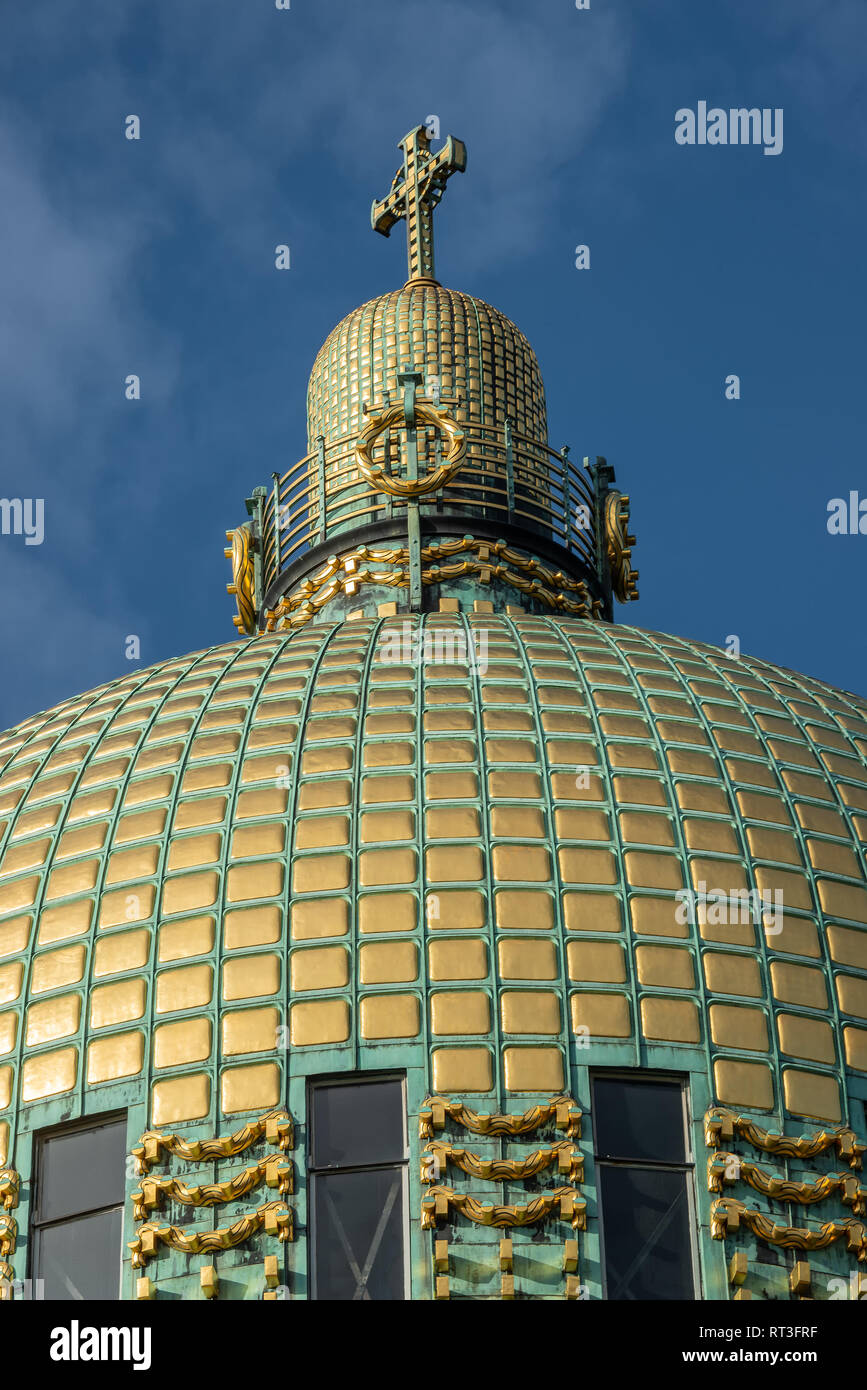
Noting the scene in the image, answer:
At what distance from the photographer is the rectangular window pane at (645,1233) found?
35781mm

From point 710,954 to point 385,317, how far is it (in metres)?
19.3

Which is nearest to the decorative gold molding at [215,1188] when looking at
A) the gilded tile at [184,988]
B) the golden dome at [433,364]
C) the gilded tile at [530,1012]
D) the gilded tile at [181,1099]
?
the gilded tile at [181,1099]

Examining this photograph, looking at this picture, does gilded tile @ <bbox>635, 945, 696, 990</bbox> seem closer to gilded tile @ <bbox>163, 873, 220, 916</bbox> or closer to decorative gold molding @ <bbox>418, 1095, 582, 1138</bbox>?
decorative gold molding @ <bbox>418, 1095, 582, 1138</bbox>

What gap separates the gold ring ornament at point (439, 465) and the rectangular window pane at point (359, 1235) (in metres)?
14.3

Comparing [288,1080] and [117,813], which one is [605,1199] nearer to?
[288,1080]

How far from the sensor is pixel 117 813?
133 feet

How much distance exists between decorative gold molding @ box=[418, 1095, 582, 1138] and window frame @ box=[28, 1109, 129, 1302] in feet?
10.6

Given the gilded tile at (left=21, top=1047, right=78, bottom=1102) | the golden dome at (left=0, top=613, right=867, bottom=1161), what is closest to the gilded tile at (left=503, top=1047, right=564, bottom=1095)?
the golden dome at (left=0, top=613, right=867, bottom=1161)

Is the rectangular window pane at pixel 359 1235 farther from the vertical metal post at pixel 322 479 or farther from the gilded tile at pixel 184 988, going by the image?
the vertical metal post at pixel 322 479

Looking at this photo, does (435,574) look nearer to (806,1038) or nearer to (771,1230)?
(806,1038)

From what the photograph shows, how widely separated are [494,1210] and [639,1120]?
2.18m

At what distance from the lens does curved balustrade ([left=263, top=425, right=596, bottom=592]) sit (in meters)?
50.8

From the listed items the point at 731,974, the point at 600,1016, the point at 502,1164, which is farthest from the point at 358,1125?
the point at 731,974
